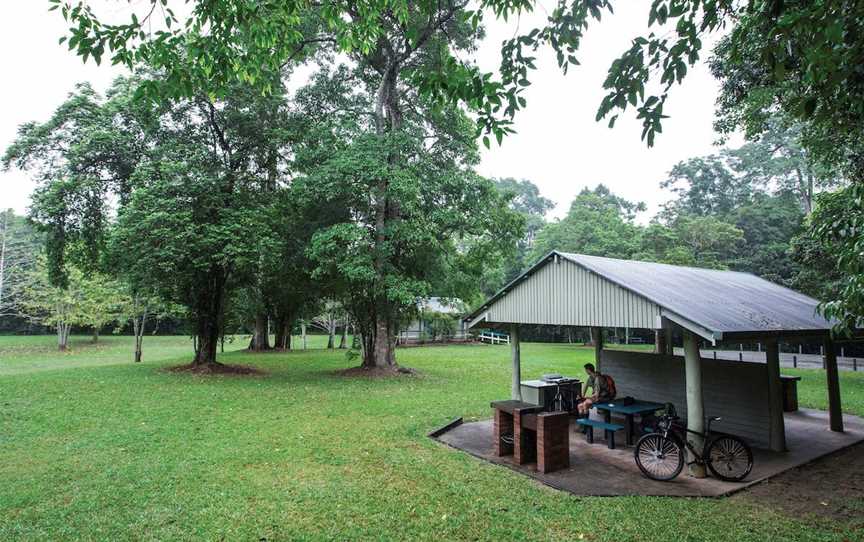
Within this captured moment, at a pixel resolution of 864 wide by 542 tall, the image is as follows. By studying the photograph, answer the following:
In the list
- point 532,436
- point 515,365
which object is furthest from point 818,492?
point 515,365

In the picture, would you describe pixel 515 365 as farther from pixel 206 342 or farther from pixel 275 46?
pixel 206 342

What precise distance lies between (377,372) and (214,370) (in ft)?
18.5

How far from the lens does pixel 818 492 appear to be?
19.9 ft

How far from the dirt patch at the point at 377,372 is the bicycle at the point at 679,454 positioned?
1087 centimetres

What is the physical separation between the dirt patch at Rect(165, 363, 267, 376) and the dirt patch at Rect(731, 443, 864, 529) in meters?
14.8

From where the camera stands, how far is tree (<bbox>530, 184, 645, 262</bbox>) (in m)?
31.1

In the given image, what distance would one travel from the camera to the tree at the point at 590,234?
31.1 m

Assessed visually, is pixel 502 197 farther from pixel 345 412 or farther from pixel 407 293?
pixel 345 412

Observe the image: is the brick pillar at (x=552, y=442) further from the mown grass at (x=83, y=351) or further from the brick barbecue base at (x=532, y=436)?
the mown grass at (x=83, y=351)

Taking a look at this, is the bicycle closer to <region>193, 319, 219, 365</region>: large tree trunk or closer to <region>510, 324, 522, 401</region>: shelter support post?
<region>510, 324, 522, 401</region>: shelter support post

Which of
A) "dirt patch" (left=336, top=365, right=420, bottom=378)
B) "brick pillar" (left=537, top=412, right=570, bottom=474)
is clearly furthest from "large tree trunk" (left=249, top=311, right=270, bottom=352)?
"brick pillar" (left=537, top=412, right=570, bottom=474)

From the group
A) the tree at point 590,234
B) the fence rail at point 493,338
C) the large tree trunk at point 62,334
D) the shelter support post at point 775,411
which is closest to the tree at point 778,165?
the tree at point 590,234

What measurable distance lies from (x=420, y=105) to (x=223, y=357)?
14.7m

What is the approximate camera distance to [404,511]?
5273mm
